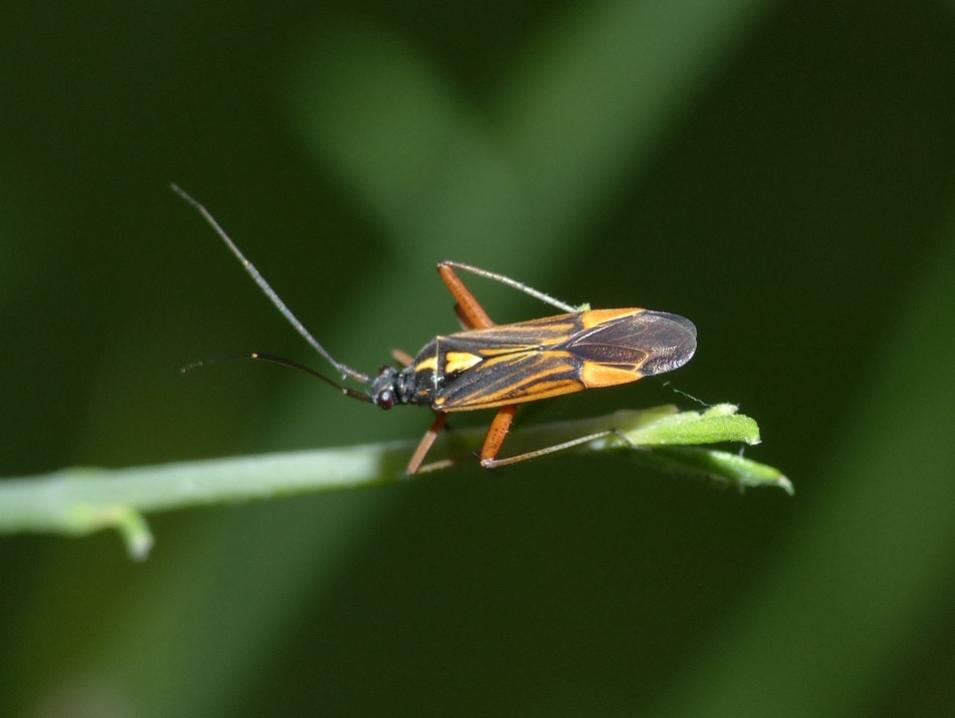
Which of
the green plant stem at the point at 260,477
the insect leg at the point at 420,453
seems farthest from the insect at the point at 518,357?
the green plant stem at the point at 260,477

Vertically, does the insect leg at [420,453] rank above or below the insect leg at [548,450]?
below

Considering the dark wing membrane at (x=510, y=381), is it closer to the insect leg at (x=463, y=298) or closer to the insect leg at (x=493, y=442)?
the insect leg at (x=463, y=298)

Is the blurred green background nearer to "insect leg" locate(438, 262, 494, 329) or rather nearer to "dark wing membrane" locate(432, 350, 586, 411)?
"insect leg" locate(438, 262, 494, 329)

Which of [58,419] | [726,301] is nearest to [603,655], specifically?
[726,301]

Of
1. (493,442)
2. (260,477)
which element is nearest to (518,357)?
(493,442)

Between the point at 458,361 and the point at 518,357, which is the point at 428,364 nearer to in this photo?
the point at 458,361

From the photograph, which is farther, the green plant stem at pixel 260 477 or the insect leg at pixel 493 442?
the insect leg at pixel 493 442

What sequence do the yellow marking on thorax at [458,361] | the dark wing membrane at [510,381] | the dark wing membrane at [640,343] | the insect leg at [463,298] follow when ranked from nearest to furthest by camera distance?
the dark wing membrane at [640,343]
the dark wing membrane at [510,381]
the yellow marking on thorax at [458,361]
the insect leg at [463,298]

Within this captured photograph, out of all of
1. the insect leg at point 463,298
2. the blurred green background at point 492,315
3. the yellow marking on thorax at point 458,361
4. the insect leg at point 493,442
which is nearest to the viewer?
the insect leg at point 493,442
